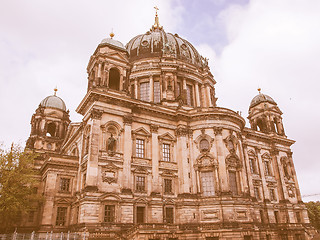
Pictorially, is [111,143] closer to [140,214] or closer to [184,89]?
[140,214]

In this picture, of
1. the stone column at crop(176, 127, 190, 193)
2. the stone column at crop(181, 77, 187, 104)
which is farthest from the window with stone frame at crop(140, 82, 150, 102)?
the stone column at crop(176, 127, 190, 193)

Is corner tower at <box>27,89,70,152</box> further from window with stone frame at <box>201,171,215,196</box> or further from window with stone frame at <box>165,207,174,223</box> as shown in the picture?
window with stone frame at <box>201,171,215,196</box>

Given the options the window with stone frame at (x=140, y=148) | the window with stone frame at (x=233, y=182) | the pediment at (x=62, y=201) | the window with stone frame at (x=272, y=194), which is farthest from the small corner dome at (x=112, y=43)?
the window with stone frame at (x=272, y=194)

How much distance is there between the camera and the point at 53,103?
50250mm

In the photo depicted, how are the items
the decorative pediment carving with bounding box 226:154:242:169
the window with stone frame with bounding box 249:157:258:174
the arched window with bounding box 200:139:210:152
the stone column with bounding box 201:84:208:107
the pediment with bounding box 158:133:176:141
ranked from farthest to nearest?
the stone column with bounding box 201:84:208:107 → the window with stone frame with bounding box 249:157:258:174 → the arched window with bounding box 200:139:210:152 → the pediment with bounding box 158:133:176:141 → the decorative pediment carving with bounding box 226:154:242:169

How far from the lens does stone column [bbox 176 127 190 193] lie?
102ft

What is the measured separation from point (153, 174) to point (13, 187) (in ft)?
46.6

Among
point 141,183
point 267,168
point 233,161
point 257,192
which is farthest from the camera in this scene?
point 267,168

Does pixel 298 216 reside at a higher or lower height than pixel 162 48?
lower

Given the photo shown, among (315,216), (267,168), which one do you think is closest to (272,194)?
(267,168)

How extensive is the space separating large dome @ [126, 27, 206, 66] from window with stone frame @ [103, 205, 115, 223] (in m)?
26.8

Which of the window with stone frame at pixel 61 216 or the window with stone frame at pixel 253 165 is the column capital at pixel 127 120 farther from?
the window with stone frame at pixel 253 165

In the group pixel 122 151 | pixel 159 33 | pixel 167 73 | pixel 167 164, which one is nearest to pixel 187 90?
pixel 167 73

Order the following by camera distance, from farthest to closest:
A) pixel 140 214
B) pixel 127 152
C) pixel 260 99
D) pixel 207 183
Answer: pixel 260 99 < pixel 207 183 < pixel 127 152 < pixel 140 214
